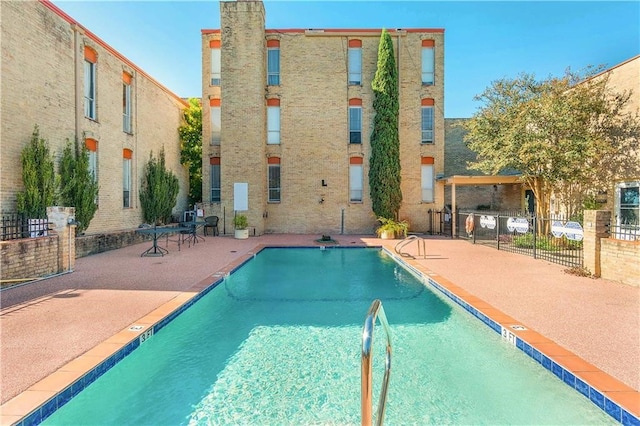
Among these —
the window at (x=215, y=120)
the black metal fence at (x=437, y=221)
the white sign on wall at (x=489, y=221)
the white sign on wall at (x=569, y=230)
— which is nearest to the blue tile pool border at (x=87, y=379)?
the white sign on wall at (x=569, y=230)

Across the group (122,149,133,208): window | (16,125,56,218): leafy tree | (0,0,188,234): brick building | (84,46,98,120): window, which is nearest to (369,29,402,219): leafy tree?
(0,0,188,234): brick building

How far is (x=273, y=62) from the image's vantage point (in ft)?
55.6

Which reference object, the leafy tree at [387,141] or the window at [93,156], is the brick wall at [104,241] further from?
the leafy tree at [387,141]

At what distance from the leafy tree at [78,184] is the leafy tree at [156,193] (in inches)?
153

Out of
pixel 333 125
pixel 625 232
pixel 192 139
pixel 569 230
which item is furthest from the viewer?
pixel 192 139

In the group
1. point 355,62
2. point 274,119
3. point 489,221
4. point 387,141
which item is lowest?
point 489,221

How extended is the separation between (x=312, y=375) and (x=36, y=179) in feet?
31.0

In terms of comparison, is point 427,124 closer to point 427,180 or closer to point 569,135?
point 427,180

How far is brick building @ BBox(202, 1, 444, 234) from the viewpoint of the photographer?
55.0ft

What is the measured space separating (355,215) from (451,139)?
9.51 metres

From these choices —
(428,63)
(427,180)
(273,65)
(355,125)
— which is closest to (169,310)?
(355,125)

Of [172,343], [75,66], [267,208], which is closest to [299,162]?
[267,208]

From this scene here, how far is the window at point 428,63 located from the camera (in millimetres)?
16969

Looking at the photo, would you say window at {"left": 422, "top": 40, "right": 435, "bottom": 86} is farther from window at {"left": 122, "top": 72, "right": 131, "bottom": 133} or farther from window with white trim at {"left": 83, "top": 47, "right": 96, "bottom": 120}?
window with white trim at {"left": 83, "top": 47, "right": 96, "bottom": 120}
